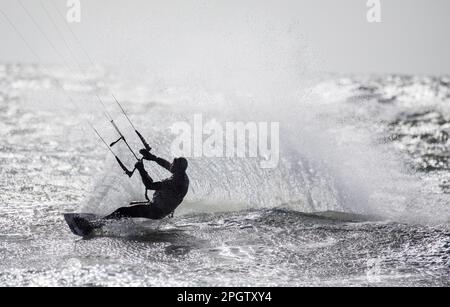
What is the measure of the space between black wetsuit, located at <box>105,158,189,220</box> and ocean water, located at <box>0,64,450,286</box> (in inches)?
13.0

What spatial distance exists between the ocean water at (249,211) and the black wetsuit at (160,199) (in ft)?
1.08

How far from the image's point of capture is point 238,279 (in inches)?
404

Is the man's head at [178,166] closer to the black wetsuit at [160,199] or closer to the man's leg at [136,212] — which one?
the black wetsuit at [160,199]

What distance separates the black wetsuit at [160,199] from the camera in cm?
1381

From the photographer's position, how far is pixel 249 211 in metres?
15.6

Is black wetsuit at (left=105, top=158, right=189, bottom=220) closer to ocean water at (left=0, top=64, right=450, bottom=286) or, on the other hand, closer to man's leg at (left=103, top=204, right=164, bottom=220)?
man's leg at (left=103, top=204, right=164, bottom=220)

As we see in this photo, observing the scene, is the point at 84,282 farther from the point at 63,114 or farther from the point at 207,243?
the point at 63,114

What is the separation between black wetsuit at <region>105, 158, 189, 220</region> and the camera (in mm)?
13812

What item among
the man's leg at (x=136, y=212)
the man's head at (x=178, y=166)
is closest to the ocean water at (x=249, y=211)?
the man's leg at (x=136, y=212)

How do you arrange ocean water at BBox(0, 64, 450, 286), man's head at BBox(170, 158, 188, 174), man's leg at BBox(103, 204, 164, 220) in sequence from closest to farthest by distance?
ocean water at BBox(0, 64, 450, 286) < man's leg at BBox(103, 204, 164, 220) < man's head at BBox(170, 158, 188, 174)

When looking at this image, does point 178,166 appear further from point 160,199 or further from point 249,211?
point 249,211

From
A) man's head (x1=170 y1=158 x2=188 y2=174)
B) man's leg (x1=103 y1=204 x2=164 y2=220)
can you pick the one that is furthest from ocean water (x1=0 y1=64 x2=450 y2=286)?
man's head (x1=170 y1=158 x2=188 y2=174)
